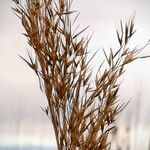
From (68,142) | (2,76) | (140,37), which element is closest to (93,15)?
(140,37)

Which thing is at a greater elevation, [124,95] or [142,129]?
[124,95]

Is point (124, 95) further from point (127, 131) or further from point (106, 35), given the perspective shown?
point (106, 35)

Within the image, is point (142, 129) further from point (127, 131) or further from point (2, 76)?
point (2, 76)

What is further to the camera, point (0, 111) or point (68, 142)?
point (0, 111)

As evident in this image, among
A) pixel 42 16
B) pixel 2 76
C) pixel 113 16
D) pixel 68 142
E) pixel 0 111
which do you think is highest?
pixel 113 16

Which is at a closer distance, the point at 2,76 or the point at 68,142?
the point at 68,142

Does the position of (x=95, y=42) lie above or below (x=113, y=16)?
below

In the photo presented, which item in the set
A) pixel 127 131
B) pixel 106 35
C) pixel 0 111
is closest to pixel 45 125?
pixel 0 111
